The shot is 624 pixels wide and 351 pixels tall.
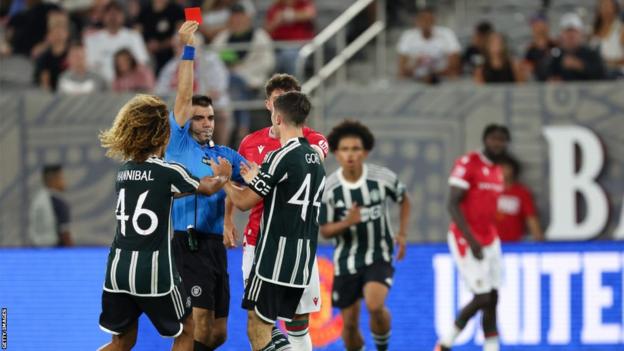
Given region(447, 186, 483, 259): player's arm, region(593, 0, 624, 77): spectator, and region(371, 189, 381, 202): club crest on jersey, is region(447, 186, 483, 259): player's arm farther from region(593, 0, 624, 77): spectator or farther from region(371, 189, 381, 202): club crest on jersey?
region(593, 0, 624, 77): spectator

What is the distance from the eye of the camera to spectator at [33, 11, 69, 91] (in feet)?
62.0

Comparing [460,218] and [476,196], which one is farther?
[476,196]

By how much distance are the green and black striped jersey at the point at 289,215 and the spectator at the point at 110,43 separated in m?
9.52

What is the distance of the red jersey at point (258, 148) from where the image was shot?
34.3ft

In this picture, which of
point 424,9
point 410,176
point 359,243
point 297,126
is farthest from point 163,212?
point 424,9

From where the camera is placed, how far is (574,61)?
17.5 metres

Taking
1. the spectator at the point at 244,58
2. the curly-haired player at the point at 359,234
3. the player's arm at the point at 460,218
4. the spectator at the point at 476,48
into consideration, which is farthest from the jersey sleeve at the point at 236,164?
the spectator at the point at 476,48

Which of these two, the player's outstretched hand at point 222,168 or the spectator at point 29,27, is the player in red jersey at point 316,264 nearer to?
the player's outstretched hand at point 222,168

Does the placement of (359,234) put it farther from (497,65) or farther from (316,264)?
(497,65)

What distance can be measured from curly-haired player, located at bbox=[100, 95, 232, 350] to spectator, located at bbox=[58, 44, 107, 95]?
9.43 m

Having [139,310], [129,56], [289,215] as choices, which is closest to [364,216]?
[289,215]

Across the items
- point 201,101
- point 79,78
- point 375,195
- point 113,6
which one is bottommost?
point 375,195

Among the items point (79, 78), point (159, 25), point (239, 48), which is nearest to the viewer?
point (239, 48)

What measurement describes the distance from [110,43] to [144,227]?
1034cm
